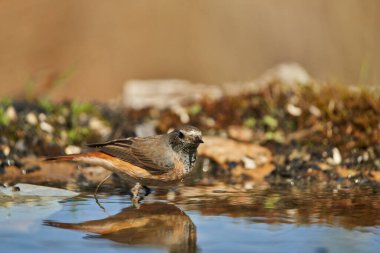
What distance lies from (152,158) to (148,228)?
1684 millimetres

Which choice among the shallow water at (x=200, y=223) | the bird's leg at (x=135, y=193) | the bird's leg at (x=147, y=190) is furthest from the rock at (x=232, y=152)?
the bird's leg at (x=135, y=193)

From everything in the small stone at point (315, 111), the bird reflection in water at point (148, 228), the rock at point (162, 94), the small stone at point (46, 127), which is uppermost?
the rock at point (162, 94)

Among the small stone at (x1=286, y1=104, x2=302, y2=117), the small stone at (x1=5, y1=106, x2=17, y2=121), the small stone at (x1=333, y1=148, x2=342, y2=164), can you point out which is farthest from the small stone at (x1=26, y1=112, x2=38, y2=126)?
the small stone at (x1=333, y1=148, x2=342, y2=164)

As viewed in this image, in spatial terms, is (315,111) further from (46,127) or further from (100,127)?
(46,127)

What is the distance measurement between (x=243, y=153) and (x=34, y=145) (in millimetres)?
2575

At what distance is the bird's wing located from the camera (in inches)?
259

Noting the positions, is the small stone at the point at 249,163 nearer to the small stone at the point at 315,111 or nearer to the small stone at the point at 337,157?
the small stone at the point at 337,157

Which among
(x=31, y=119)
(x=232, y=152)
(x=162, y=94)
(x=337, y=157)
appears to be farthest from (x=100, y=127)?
(x=337, y=157)

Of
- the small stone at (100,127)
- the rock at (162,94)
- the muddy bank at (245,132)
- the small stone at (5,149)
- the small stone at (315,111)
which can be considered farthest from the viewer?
the rock at (162,94)

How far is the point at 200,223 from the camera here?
523 centimetres

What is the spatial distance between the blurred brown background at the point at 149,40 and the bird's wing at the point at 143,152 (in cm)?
891

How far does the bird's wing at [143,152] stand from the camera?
21.6ft

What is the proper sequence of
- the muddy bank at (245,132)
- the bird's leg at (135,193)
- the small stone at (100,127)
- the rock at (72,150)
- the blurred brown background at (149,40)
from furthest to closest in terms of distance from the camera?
1. the blurred brown background at (149,40)
2. the small stone at (100,127)
3. the rock at (72,150)
4. the muddy bank at (245,132)
5. the bird's leg at (135,193)

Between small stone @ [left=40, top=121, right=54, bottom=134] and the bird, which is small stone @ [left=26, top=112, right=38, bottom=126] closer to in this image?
small stone @ [left=40, top=121, right=54, bottom=134]
